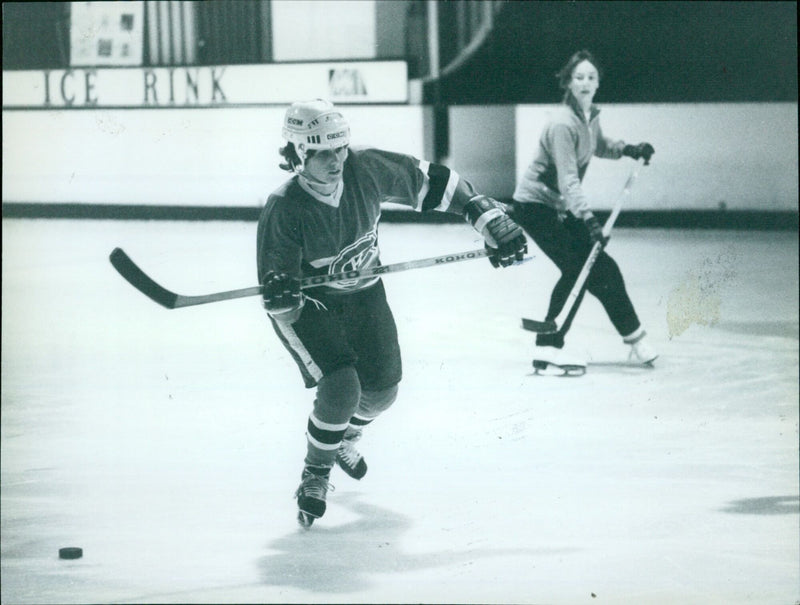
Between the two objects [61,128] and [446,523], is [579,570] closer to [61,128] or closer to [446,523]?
[446,523]

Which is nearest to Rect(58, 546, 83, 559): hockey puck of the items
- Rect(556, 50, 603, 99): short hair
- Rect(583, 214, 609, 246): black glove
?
Rect(583, 214, 609, 246): black glove

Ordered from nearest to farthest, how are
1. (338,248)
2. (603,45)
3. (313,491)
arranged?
(338,248)
(313,491)
(603,45)

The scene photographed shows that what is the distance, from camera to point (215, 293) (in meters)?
2.44

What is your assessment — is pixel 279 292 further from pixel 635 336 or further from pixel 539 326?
pixel 635 336

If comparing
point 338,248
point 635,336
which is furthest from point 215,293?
point 635,336

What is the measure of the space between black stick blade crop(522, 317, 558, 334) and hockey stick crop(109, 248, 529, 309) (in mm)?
661

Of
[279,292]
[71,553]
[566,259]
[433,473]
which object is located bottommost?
[71,553]

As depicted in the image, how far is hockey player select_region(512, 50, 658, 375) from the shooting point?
111 inches

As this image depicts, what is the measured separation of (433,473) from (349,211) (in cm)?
78

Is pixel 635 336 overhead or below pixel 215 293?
below

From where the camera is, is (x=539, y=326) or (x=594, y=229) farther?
(x=539, y=326)

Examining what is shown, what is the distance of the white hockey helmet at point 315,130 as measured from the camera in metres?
2.31

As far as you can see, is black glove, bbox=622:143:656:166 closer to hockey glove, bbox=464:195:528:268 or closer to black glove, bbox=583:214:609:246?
black glove, bbox=583:214:609:246

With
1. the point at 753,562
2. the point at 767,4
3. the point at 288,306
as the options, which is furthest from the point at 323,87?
the point at 767,4
